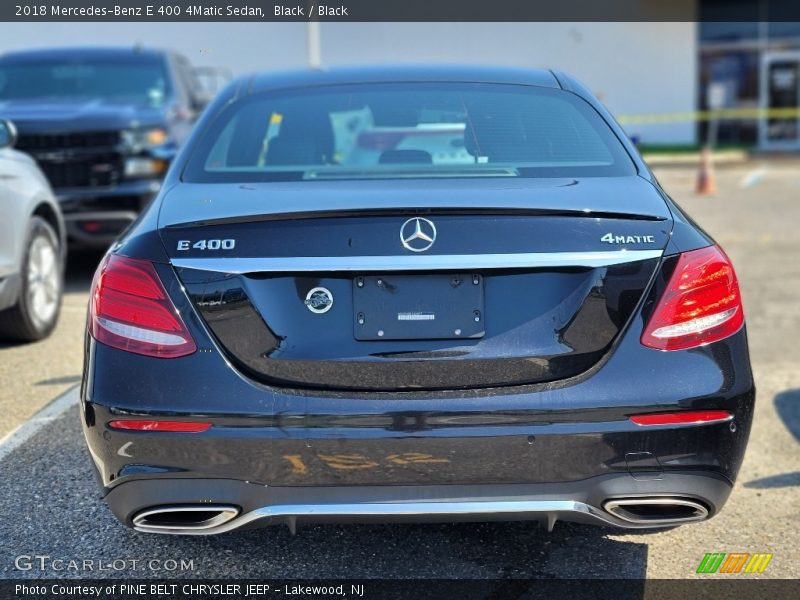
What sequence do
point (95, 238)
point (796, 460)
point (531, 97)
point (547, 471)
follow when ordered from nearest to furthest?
1. point (547, 471)
2. point (531, 97)
3. point (796, 460)
4. point (95, 238)

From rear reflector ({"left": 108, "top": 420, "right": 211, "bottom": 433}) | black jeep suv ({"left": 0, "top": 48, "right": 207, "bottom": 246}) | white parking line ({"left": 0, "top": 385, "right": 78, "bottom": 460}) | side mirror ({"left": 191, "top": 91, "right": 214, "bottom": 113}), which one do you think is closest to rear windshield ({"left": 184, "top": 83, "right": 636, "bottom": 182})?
rear reflector ({"left": 108, "top": 420, "right": 211, "bottom": 433})

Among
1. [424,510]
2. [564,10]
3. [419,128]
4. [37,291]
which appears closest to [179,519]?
[424,510]

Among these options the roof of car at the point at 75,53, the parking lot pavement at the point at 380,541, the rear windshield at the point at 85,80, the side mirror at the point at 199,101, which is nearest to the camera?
the parking lot pavement at the point at 380,541

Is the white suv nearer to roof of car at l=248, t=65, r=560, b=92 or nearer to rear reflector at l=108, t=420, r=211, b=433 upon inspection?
roof of car at l=248, t=65, r=560, b=92

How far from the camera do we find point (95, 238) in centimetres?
781

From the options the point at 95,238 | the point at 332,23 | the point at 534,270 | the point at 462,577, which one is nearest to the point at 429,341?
the point at 534,270

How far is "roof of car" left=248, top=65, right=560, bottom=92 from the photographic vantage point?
401 cm

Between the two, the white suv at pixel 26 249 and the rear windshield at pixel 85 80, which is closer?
the white suv at pixel 26 249

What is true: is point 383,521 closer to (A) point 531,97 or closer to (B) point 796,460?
(A) point 531,97

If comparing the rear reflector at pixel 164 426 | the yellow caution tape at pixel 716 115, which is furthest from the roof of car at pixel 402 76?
the yellow caution tape at pixel 716 115

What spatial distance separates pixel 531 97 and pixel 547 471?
166cm

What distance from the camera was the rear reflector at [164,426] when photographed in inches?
106

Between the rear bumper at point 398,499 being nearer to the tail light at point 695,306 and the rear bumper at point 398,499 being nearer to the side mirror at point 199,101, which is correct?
the tail light at point 695,306

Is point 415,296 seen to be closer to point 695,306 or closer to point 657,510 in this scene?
point 695,306
